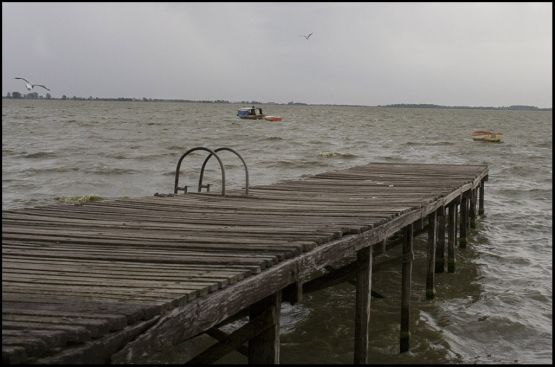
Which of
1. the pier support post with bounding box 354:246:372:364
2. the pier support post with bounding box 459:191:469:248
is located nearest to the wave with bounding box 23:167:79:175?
the pier support post with bounding box 459:191:469:248

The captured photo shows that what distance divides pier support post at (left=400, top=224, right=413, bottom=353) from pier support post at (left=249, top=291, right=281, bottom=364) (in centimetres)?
304

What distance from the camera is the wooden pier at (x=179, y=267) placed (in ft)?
9.75

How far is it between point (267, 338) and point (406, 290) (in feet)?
10.9

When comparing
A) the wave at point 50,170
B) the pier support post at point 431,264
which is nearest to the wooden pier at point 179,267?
the pier support post at point 431,264

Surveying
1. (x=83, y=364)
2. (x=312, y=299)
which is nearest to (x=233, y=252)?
(x=83, y=364)

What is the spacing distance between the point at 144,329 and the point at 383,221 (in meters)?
3.78

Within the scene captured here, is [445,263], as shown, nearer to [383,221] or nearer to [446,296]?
[446,296]

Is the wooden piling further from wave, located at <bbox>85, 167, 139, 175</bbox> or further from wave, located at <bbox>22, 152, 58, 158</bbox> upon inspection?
wave, located at <bbox>22, 152, 58, 158</bbox>

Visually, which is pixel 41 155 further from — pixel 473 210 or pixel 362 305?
pixel 362 305

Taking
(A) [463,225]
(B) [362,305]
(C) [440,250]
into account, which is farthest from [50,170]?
(B) [362,305]

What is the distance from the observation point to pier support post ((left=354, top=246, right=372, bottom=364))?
6027 mm

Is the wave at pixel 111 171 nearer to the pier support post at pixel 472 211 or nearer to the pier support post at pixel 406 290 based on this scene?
the pier support post at pixel 472 211

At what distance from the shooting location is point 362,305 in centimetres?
604

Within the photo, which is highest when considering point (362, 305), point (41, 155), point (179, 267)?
point (41, 155)
